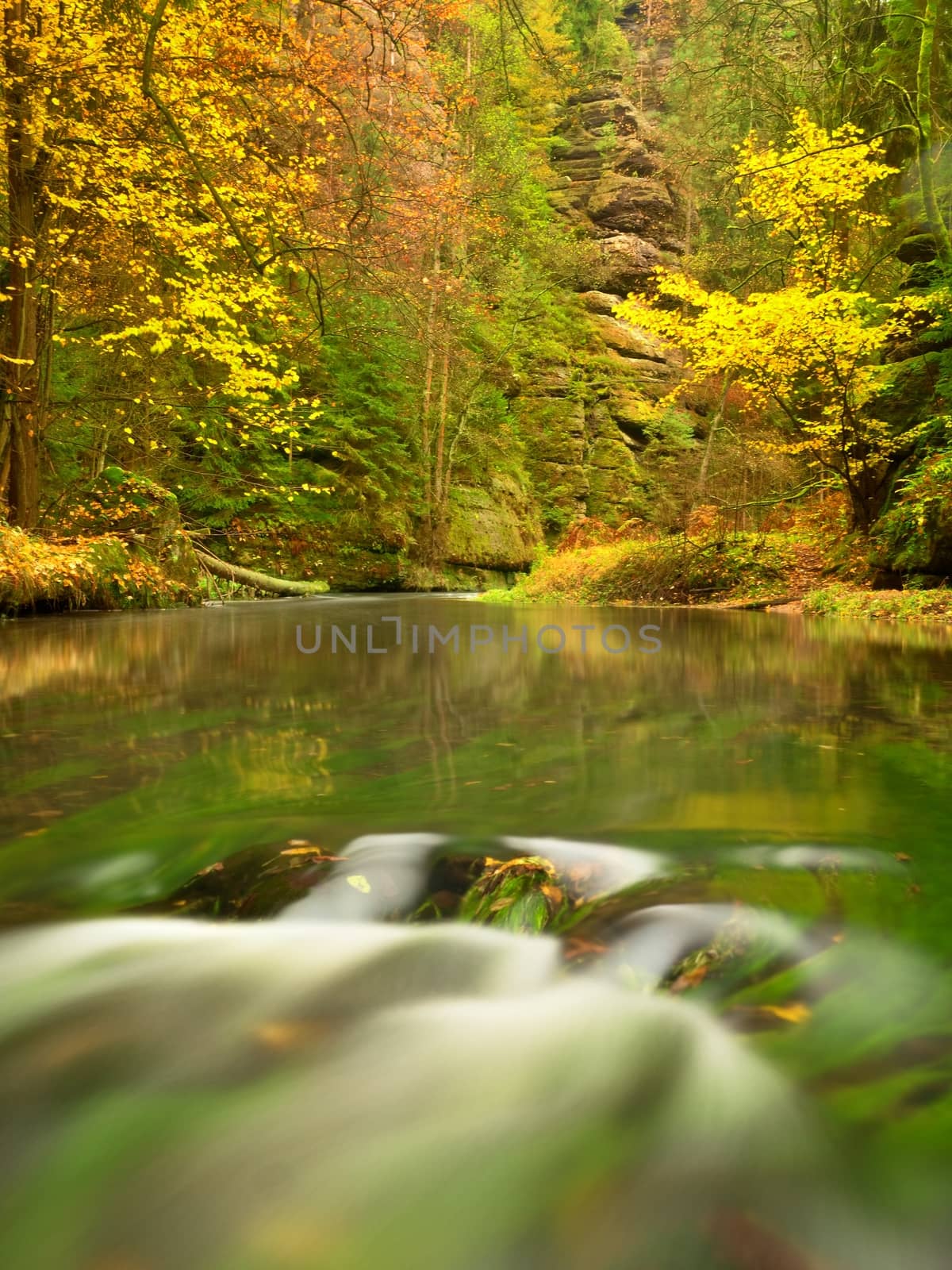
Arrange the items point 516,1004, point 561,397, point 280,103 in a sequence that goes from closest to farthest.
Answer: point 516,1004, point 280,103, point 561,397

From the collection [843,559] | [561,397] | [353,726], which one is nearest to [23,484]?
[353,726]

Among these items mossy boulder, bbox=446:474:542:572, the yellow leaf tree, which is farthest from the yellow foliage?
mossy boulder, bbox=446:474:542:572

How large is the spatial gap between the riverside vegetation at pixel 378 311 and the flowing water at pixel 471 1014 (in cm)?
382

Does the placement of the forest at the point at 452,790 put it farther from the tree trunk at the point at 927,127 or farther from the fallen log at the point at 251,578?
the fallen log at the point at 251,578

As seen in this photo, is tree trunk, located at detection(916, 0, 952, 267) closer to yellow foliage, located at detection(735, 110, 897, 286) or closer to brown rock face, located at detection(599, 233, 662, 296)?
yellow foliage, located at detection(735, 110, 897, 286)

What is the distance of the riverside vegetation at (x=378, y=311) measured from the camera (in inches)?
340

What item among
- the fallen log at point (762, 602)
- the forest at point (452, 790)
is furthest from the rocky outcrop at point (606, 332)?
the fallen log at point (762, 602)

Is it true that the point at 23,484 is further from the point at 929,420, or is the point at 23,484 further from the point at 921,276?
the point at 921,276

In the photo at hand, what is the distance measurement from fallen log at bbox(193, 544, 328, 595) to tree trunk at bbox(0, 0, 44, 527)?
157 inches

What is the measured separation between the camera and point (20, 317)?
9.60 m

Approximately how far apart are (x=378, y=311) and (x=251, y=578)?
769 cm

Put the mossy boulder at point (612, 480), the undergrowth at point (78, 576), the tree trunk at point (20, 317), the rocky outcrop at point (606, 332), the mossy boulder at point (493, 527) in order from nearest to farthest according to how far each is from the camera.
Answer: the undergrowth at point (78, 576) < the tree trunk at point (20, 317) < the mossy boulder at point (493, 527) < the mossy boulder at point (612, 480) < the rocky outcrop at point (606, 332)

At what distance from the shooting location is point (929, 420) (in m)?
10.0

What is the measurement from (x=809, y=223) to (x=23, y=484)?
36.2 ft
